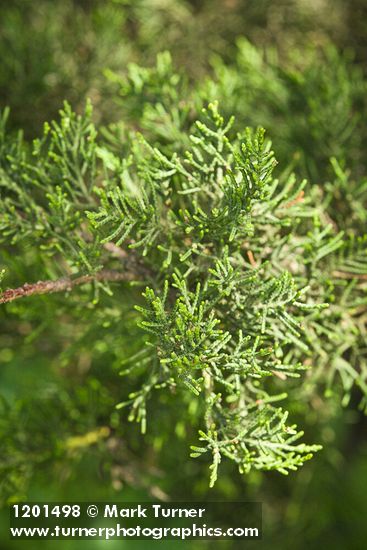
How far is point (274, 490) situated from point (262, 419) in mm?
1362

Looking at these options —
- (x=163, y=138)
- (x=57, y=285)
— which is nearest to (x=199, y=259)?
(x=57, y=285)

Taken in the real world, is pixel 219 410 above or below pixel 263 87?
below

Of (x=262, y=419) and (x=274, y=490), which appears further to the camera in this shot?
(x=274, y=490)

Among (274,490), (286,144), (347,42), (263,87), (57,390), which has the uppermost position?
(347,42)

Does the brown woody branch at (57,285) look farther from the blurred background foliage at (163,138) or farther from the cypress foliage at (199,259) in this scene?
the blurred background foliage at (163,138)

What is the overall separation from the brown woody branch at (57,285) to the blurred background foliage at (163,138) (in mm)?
168

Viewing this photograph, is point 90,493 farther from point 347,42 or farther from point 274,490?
point 347,42

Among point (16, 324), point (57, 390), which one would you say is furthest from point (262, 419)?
point (16, 324)

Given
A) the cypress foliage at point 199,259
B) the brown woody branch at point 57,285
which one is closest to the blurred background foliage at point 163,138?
the cypress foliage at point 199,259

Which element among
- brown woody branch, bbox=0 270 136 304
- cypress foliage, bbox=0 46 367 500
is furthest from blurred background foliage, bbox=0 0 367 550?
brown woody branch, bbox=0 270 136 304

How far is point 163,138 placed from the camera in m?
1.54

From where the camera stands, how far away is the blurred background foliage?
4.95 ft

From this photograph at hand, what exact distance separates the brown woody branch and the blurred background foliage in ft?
0.55

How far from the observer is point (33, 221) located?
1.20 metres
